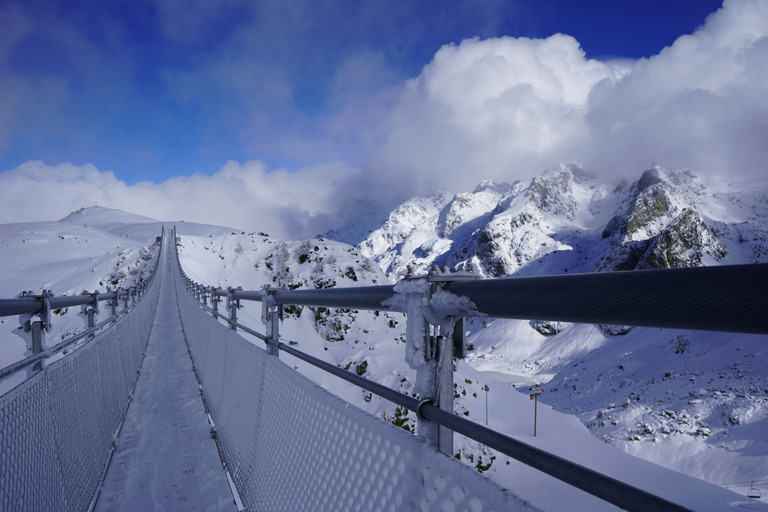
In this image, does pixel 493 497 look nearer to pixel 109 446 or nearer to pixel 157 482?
pixel 157 482

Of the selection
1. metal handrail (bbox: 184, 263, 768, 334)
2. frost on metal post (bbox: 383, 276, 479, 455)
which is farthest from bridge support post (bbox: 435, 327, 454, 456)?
metal handrail (bbox: 184, 263, 768, 334)

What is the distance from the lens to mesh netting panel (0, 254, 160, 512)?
6.64ft

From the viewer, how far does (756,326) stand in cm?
62

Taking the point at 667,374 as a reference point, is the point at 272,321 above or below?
above

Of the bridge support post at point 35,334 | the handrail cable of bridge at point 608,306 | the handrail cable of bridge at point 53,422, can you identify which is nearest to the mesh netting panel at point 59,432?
the handrail cable of bridge at point 53,422

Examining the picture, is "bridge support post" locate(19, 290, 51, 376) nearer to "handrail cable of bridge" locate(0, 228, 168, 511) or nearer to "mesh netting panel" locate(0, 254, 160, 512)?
"handrail cable of bridge" locate(0, 228, 168, 511)

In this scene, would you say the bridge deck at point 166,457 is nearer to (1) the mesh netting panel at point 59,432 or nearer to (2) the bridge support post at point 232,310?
(1) the mesh netting panel at point 59,432

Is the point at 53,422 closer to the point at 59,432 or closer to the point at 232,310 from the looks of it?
the point at 59,432

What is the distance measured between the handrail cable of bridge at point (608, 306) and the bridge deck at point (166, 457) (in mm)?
2934

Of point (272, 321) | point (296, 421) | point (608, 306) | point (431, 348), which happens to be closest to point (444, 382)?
point (431, 348)

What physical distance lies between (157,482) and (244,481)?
3.44ft

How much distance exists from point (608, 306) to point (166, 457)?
448 cm

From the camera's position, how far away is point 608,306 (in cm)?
78

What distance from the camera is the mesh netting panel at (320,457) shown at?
3.74 ft
